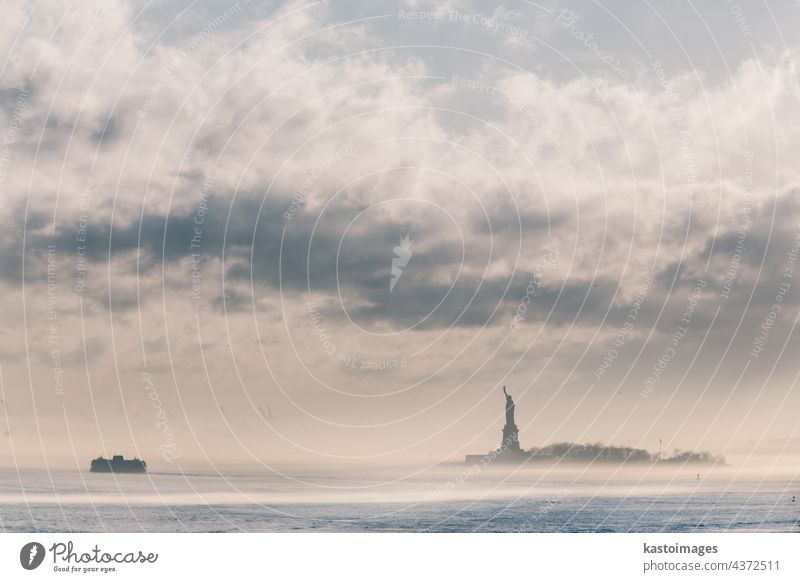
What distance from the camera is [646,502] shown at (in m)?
108

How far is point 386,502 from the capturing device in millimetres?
91875

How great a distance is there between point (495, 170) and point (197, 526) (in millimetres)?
35271

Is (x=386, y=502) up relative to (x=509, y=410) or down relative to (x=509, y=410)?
down

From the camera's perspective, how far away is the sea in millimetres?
76938
